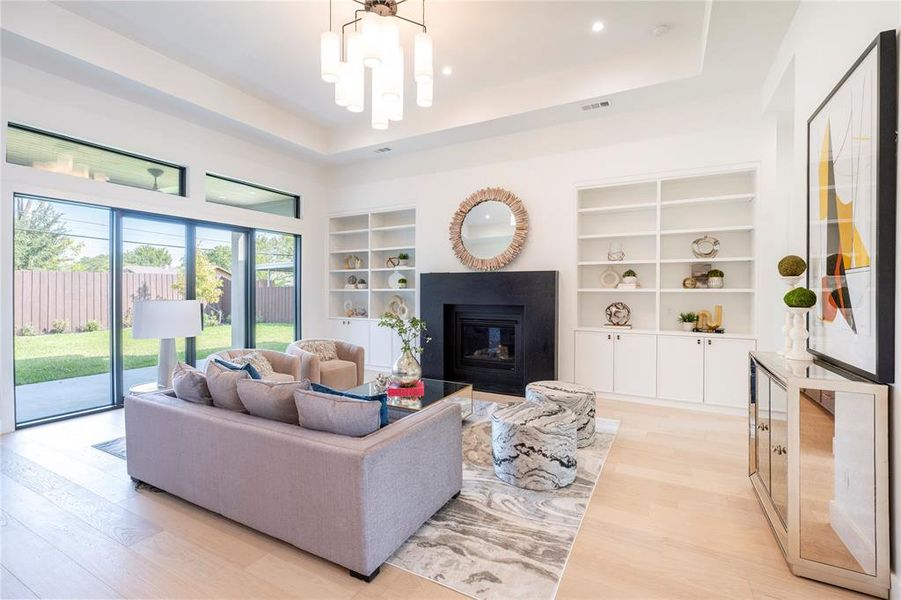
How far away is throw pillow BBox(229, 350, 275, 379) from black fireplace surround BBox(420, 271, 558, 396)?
213cm

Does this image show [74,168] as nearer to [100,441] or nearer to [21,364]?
[21,364]

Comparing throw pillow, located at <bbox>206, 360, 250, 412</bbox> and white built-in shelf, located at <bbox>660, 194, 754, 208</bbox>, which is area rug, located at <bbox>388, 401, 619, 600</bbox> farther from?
white built-in shelf, located at <bbox>660, 194, 754, 208</bbox>

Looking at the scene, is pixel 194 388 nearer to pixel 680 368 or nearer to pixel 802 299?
pixel 802 299

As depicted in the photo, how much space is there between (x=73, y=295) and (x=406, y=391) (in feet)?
11.2

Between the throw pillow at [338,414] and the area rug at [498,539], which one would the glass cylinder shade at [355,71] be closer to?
the throw pillow at [338,414]

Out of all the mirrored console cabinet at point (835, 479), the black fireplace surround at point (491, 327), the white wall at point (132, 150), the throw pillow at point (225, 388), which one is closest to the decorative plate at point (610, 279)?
the black fireplace surround at point (491, 327)

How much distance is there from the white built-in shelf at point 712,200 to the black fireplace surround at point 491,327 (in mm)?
1446

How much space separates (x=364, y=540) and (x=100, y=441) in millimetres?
3007

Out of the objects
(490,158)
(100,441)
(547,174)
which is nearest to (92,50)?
(100,441)

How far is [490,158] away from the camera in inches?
209

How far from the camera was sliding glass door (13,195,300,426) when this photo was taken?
149 inches

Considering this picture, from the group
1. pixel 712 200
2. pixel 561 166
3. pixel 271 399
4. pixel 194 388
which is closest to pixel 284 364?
pixel 194 388

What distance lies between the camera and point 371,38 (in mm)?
2660

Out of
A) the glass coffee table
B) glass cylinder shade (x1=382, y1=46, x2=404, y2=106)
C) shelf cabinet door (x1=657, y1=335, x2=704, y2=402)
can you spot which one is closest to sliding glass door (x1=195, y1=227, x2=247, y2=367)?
the glass coffee table
